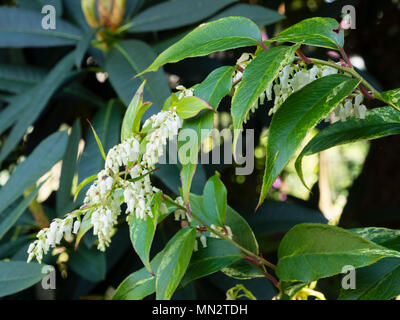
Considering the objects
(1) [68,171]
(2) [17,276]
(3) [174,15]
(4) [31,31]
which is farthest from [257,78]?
(4) [31,31]

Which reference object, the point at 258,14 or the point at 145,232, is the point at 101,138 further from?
the point at 145,232

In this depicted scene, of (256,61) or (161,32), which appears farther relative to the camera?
(161,32)

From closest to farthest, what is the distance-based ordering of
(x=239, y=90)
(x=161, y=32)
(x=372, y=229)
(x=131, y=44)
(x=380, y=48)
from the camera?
(x=239, y=90)
(x=372, y=229)
(x=131, y=44)
(x=161, y=32)
(x=380, y=48)

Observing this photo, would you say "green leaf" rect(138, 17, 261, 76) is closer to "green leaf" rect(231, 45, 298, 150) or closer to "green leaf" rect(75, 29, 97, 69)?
"green leaf" rect(231, 45, 298, 150)

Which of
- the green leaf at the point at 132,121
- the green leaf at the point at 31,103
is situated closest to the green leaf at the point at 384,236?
the green leaf at the point at 132,121

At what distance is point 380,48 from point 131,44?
87cm

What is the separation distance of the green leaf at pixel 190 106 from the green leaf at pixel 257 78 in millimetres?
23

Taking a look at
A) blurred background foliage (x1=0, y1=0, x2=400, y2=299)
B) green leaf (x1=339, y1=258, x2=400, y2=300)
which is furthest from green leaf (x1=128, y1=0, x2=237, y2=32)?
green leaf (x1=339, y1=258, x2=400, y2=300)

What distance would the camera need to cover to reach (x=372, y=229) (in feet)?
1.55

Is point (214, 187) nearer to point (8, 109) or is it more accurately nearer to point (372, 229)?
point (372, 229)

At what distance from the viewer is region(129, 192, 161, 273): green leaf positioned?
38 centimetres

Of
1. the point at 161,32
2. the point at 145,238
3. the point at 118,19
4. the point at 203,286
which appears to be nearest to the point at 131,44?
the point at 118,19

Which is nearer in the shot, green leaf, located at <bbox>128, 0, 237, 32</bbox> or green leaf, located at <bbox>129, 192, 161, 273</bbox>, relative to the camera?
green leaf, located at <bbox>129, 192, 161, 273</bbox>

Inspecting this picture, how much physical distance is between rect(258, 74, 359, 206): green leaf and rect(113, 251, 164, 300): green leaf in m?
A: 0.16
